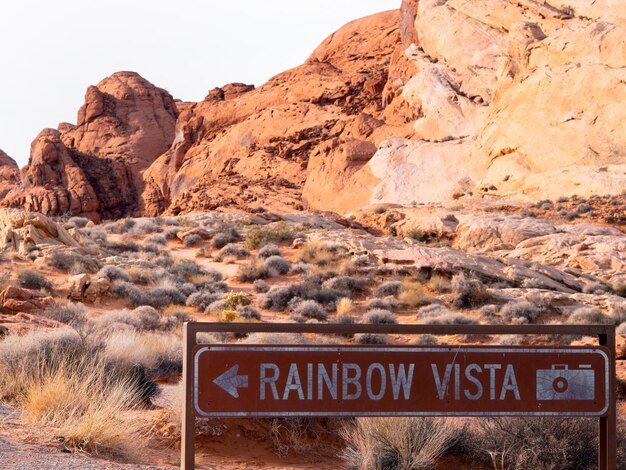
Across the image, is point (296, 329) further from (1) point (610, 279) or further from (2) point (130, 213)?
(2) point (130, 213)

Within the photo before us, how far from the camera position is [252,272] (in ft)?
65.5

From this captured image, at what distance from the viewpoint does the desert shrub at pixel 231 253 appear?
22811mm

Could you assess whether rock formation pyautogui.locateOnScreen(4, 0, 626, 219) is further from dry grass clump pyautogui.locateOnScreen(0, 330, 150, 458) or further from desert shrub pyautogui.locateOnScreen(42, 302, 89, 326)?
dry grass clump pyautogui.locateOnScreen(0, 330, 150, 458)

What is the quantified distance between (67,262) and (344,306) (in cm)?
777

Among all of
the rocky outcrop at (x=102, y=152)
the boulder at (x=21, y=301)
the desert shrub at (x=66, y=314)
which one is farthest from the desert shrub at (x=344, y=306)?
the rocky outcrop at (x=102, y=152)

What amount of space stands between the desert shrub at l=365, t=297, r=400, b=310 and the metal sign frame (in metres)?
12.4

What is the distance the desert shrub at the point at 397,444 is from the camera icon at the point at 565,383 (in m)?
1.99

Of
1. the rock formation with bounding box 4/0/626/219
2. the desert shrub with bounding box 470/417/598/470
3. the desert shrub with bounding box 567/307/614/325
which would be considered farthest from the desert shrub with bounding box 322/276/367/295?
the rock formation with bounding box 4/0/626/219

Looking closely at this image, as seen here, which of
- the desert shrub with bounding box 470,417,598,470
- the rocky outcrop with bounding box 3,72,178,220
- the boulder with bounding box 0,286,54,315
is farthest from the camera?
the rocky outcrop with bounding box 3,72,178,220

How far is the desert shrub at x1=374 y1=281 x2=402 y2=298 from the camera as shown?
18328 millimetres

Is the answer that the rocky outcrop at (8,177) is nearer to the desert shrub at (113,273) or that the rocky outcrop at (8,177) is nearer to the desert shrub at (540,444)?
the desert shrub at (113,273)

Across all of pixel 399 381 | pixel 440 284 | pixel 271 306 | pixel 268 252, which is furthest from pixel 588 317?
pixel 399 381

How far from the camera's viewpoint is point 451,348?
171 inches

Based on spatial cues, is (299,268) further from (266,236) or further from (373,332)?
(373,332)
